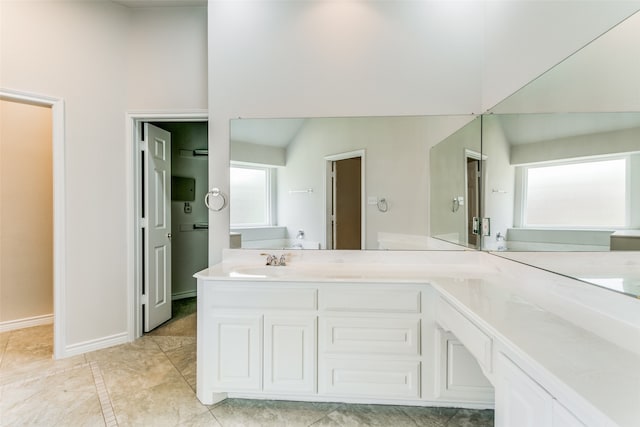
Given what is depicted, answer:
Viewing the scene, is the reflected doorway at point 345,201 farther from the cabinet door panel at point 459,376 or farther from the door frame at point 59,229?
the door frame at point 59,229

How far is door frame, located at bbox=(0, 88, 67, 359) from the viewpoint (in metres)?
2.34

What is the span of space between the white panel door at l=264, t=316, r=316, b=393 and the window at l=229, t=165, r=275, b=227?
2.67 feet

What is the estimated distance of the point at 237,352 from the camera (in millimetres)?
1784

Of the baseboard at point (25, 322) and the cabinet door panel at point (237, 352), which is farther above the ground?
the cabinet door panel at point (237, 352)

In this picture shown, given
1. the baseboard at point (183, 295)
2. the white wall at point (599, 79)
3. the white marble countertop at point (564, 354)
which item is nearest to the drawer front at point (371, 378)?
the white marble countertop at point (564, 354)

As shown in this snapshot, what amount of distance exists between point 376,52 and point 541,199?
58.4 inches

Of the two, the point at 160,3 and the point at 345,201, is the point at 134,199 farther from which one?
the point at 345,201

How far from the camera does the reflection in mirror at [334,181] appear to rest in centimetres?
219

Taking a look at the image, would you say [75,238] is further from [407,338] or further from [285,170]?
[407,338]

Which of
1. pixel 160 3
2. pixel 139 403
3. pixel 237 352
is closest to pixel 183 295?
pixel 139 403

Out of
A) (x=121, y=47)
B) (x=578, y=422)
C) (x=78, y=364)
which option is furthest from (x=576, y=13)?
(x=78, y=364)

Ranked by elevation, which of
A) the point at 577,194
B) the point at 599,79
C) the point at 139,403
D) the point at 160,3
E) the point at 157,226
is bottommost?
the point at 139,403

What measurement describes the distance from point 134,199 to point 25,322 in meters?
1.79

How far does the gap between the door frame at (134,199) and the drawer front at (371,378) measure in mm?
1948
